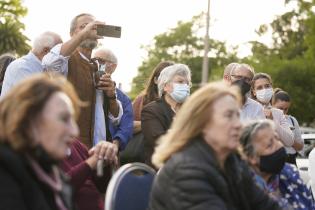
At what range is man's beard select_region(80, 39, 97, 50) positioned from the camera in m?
5.98

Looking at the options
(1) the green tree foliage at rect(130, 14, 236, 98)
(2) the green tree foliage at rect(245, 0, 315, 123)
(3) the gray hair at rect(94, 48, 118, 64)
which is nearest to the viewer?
(3) the gray hair at rect(94, 48, 118, 64)

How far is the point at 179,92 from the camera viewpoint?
643cm

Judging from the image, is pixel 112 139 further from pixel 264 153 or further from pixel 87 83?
pixel 264 153

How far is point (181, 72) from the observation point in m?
6.50

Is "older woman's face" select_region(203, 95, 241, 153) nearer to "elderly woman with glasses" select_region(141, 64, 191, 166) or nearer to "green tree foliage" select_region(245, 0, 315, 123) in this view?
"elderly woman with glasses" select_region(141, 64, 191, 166)

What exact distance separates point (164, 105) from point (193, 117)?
2.55 m

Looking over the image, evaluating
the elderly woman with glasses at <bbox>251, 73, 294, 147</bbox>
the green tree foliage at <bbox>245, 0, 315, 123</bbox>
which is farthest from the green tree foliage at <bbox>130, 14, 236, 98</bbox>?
the elderly woman with glasses at <bbox>251, 73, 294, 147</bbox>

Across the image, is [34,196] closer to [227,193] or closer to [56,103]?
[56,103]

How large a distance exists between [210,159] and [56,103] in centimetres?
95

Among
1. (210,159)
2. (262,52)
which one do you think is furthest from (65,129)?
(262,52)

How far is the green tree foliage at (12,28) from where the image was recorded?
37969 millimetres

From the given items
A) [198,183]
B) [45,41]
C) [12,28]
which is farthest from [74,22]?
[12,28]

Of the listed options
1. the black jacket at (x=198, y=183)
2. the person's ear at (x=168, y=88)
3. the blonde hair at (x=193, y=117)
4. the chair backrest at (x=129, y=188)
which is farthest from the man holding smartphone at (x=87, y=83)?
the black jacket at (x=198, y=183)

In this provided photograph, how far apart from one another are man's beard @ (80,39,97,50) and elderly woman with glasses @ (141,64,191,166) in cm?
71
